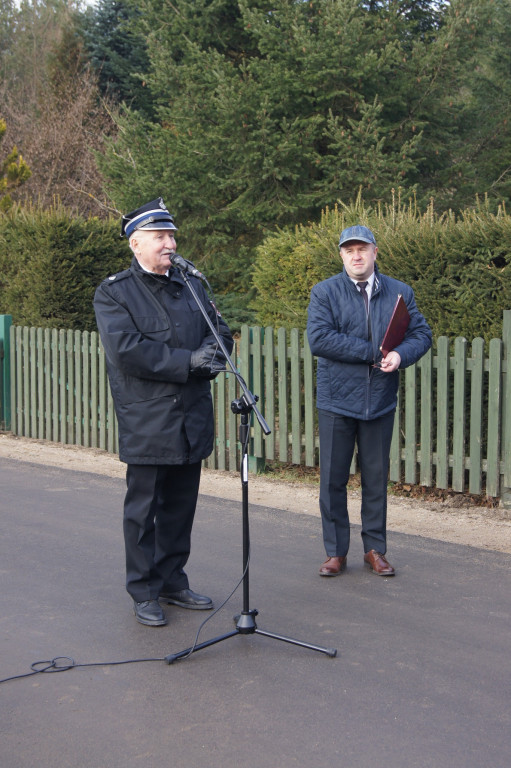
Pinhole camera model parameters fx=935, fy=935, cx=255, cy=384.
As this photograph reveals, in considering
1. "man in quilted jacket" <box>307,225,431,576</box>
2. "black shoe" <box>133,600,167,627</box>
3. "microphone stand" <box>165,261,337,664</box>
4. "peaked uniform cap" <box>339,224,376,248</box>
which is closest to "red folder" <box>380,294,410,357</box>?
"man in quilted jacket" <box>307,225,431,576</box>

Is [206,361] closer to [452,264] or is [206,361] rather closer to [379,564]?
[379,564]

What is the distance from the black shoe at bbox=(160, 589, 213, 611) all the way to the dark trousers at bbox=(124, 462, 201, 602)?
4cm

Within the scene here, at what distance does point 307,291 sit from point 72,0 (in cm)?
3226

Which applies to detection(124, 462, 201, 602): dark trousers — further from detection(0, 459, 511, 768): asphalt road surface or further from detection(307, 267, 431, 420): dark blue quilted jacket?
detection(307, 267, 431, 420): dark blue quilted jacket

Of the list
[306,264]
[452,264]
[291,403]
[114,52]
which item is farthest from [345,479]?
[114,52]

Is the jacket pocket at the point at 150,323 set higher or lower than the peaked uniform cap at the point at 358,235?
A: lower

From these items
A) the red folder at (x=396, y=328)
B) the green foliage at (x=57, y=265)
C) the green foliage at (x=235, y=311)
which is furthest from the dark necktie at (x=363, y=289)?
the green foliage at (x=235, y=311)

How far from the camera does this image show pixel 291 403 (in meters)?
8.56

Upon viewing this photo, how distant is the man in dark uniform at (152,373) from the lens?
4.67 metres

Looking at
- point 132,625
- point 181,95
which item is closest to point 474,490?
point 132,625

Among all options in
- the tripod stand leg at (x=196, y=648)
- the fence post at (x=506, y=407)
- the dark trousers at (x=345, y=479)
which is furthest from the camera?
the fence post at (x=506, y=407)

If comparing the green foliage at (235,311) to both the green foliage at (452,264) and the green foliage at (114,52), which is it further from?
the green foliage at (114,52)

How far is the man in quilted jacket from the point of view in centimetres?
559

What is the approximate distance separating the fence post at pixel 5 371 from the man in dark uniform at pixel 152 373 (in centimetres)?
711
